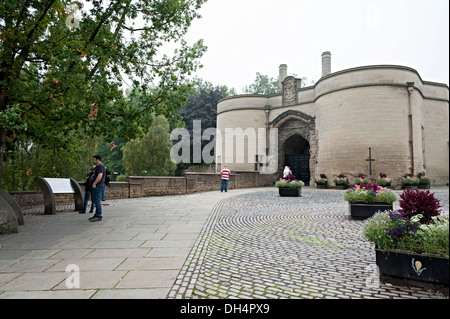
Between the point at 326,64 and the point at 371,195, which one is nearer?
the point at 371,195

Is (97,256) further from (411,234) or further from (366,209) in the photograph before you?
(366,209)

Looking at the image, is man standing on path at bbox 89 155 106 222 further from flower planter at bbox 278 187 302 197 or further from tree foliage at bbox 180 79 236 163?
tree foliage at bbox 180 79 236 163

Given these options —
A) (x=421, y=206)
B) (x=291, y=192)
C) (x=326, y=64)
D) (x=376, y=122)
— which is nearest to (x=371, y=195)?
(x=421, y=206)

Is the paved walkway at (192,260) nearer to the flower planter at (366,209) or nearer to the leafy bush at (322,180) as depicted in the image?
the flower planter at (366,209)

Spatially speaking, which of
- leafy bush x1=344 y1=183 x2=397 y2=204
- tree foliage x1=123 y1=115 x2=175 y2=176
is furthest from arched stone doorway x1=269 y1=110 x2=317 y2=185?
leafy bush x1=344 y1=183 x2=397 y2=204

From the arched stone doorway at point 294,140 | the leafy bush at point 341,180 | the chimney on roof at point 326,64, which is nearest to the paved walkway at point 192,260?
the leafy bush at point 341,180

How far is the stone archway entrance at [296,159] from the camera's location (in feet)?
88.9

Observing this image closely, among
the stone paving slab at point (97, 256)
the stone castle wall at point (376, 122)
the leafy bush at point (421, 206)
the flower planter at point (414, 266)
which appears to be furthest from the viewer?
the stone castle wall at point (376, 122)

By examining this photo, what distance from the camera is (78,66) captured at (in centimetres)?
737

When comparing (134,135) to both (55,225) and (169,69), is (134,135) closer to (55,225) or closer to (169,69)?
(169,69)

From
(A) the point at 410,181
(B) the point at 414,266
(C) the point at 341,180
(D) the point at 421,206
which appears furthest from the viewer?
(C) the point at 341,180

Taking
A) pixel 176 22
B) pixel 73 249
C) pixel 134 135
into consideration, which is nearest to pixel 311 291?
pixel 73 249

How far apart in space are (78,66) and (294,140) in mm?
23347
